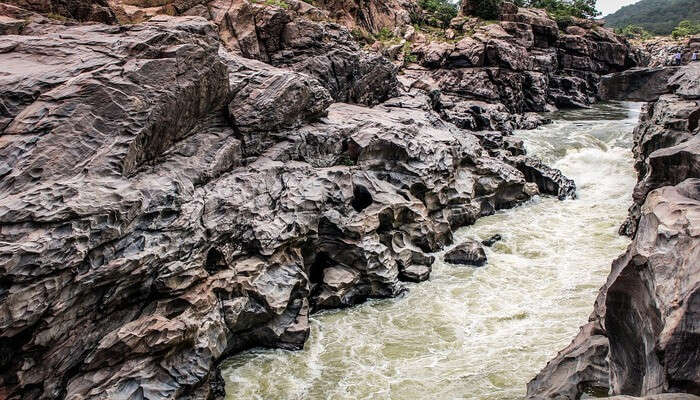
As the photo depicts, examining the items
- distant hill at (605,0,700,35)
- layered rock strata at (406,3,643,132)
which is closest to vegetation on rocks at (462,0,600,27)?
layered rock strata at (406,3,643,132)

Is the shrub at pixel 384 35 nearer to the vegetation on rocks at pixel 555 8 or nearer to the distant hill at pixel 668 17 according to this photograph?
the vegetation on rocks at pixel 555 8

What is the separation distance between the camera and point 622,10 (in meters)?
194

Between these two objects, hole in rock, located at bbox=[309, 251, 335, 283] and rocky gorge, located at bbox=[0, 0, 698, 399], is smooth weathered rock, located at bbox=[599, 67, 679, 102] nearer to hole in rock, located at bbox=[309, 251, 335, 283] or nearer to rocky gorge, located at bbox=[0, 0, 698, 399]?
rocky gorge, located at bbox=[0, 0, 698, 399]

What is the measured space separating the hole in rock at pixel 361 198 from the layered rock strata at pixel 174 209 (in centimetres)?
8

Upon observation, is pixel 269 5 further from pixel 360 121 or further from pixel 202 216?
pixel 202 216

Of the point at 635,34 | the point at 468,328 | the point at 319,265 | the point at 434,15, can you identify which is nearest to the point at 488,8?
the point at 434,15

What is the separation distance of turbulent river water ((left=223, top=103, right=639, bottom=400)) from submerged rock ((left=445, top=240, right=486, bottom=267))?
37 cm

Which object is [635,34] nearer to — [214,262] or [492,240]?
[492,240]

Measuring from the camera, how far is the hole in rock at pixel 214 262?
13.2 metres

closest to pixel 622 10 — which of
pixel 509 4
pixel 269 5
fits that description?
pixel 509 4

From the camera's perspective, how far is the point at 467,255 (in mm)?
18625

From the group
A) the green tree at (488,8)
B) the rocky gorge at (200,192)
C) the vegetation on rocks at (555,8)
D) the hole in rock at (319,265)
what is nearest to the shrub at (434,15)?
the vegetation on rocks at (555,8)

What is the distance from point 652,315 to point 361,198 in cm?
1273

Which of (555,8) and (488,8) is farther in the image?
(555,8)
